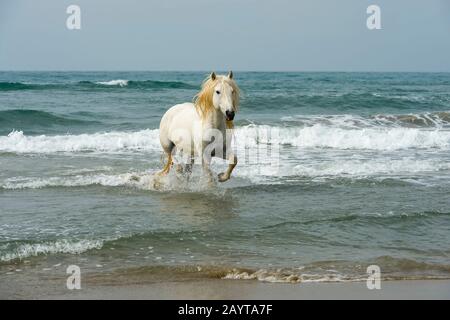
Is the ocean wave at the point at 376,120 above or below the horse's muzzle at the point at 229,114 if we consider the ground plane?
below

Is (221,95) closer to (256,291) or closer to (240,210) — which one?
(240,210)

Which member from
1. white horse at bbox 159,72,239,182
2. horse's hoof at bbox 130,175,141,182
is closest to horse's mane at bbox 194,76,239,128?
white horse at bbox 159,72,239,182

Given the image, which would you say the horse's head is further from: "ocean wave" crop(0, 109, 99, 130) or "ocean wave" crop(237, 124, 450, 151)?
"ocean wave" crop(0, 109, 99, 130)

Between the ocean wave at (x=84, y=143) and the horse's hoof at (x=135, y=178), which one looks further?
the ocean wave at (x=84, y=143)

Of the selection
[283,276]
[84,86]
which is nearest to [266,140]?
[283,276]

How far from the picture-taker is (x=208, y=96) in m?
8.12

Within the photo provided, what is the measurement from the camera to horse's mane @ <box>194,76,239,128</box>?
7.96m

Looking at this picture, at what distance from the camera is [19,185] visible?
Answer: 9359 mm

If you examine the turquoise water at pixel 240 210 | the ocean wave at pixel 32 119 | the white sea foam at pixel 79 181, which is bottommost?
the turquoise water at pixel 240 210

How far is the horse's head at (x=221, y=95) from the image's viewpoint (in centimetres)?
778

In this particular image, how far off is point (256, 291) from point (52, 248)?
7.28 ft

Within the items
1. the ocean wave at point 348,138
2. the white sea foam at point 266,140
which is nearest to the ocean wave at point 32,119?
the white sea foam at point 266,140

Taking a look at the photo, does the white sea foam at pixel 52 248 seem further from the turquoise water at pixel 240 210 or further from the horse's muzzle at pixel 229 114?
the horse's muzzle at pixel 229 114
